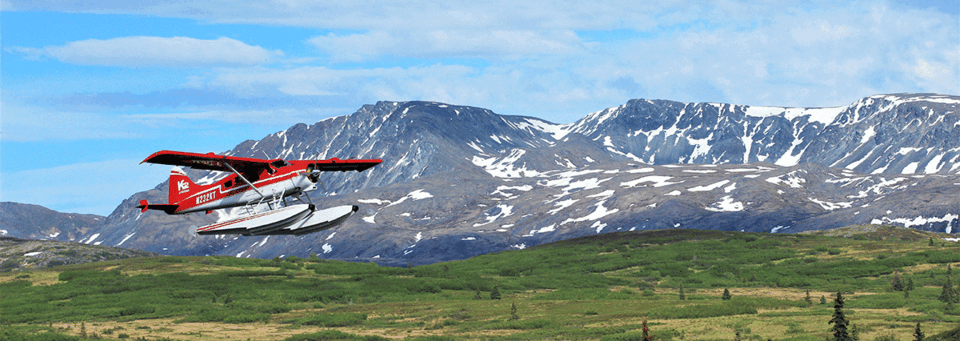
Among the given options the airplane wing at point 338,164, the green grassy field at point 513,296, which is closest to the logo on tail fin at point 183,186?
the green grassy field at point 513,296

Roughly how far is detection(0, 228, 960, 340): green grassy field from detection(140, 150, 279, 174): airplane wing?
32.8ft

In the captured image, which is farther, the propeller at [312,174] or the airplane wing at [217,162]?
the propeller at [312,174]

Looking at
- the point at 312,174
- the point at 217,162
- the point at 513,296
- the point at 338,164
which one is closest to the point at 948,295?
the point at 513,296

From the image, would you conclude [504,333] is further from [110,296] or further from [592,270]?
[592,270]

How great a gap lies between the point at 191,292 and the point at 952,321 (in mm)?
53885

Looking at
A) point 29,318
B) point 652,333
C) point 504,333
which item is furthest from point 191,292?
point 652,333

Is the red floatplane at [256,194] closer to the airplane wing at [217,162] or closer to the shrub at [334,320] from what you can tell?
the airplane wing at [217,162]

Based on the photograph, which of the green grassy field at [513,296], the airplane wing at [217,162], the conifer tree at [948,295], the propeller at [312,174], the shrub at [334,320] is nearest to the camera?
the green grassy field at [513,296]

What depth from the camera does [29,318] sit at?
64.1 meters

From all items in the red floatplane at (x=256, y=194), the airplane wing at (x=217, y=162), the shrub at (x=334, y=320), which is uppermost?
the airplane wing at (x=217, y=162)

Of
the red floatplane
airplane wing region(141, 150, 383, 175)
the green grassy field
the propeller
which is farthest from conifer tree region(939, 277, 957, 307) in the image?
airplane wing region(141, 150, 383, 175)

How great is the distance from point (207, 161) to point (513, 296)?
2639 centimetres

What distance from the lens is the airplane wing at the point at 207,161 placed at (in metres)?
67.6

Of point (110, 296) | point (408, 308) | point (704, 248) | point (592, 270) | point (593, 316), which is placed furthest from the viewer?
point (704, 248)
